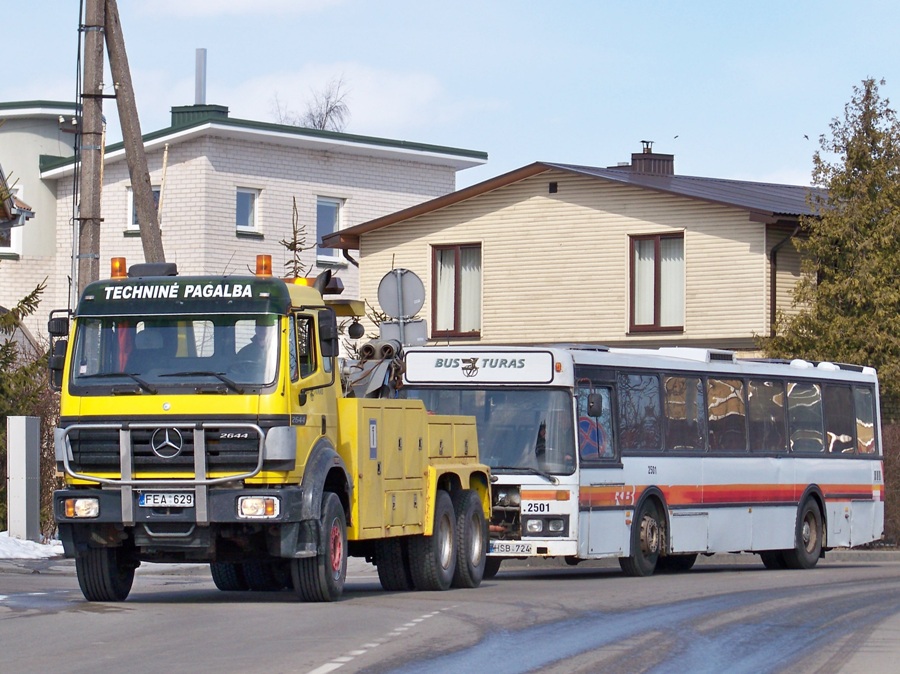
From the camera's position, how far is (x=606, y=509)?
68.5 feet

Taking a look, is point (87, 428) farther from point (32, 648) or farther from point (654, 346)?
point (654, 346)

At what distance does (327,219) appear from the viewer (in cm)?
4678

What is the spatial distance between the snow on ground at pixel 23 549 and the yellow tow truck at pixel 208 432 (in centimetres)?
677

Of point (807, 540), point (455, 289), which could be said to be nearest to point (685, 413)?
point (807, 540)

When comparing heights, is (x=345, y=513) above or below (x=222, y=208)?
below

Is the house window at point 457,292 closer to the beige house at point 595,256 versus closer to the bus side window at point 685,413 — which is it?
the beige house at point 595,256

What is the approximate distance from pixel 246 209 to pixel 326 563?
30262 millimetres

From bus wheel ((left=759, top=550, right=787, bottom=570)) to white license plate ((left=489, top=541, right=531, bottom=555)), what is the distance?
6420 millimetres

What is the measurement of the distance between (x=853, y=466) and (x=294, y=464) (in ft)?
46.2

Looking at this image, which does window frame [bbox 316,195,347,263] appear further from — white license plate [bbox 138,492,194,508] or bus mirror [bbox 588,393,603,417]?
white license plate [bbox 138,492,194,508]

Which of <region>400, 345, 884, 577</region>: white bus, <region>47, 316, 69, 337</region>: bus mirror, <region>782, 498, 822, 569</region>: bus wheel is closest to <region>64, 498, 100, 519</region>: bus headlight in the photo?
<region>47, 316, 69, 337</region>: bus mirror

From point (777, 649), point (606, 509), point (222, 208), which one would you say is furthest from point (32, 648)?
point (222, 208)

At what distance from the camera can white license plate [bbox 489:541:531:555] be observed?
20.2 m

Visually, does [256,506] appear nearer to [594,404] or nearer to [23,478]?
[594,404]
